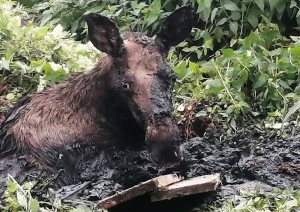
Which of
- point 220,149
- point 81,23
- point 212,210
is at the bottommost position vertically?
point 81,23

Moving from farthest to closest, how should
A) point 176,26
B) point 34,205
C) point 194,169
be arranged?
point 176,26, point 194,169, point 34,205

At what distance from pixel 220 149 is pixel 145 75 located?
88 centimetres

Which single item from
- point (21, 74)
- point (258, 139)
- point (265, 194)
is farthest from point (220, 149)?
point (21, 74)

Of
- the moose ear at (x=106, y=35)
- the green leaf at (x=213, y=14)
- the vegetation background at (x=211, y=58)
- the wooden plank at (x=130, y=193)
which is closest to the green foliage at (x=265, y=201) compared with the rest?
the wooden plank at (x=130, y=193)

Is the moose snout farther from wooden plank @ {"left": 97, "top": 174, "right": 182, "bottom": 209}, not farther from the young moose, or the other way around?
wooden plank @ {"left": 97, "top": 174, "right": 182, "bottom": 209}

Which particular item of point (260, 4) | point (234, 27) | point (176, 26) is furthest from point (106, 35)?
point (260, 4)

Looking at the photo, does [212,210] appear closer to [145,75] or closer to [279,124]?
[145,75]

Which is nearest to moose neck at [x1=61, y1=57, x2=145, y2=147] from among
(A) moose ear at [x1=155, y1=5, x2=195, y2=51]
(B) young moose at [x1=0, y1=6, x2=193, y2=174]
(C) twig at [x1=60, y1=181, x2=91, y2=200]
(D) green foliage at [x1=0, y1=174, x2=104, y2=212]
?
(B) young moose at [x1=0, y1=6, x2=193, y2=174]

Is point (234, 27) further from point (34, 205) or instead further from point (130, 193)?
point (34, 205)

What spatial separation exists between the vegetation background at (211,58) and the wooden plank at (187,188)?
1641 mm

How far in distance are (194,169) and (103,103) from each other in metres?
0.84

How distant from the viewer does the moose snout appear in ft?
18.2

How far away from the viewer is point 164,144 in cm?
555

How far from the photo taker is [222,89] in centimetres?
736
